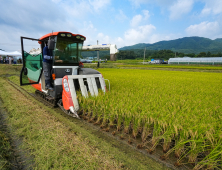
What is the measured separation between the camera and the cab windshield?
4.21 meters

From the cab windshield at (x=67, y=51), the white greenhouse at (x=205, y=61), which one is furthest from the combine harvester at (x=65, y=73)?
the white greenhouse at (x=205, y=61)

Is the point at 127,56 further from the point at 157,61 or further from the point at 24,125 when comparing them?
the point at 24,125

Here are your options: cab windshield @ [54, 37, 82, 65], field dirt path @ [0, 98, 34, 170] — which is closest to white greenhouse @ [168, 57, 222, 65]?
cab windshield @ [54, 37, 82, 65]

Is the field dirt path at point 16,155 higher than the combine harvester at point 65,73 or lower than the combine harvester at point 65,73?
lower

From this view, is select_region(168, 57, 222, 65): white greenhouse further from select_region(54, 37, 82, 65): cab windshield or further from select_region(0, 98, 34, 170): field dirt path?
select_region(0, 98, 34, 170): field dirt path

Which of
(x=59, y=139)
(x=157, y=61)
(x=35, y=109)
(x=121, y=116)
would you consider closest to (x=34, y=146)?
(x=59, y=139)

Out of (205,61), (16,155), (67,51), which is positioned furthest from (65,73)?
(205,61)

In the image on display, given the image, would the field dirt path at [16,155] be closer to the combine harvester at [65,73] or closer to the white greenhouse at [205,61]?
the combine harvester at [65,73]

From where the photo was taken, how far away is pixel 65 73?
176 inches

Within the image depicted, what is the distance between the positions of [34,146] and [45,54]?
2887mm

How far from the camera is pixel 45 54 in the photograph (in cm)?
419

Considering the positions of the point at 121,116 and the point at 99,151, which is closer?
the point at 99,151

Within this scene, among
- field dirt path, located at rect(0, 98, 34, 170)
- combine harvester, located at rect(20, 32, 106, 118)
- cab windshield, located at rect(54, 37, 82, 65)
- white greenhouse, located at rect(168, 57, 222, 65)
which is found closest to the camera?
field dirt path, located at rect(0, 98, 34, 170)

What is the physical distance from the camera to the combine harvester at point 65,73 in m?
3.69
